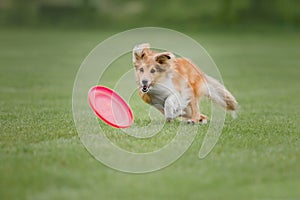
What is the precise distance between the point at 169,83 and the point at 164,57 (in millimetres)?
300

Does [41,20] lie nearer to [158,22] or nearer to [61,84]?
[158,22]

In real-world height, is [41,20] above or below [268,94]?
below

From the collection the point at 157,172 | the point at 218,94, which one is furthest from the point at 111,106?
the point at 157,172

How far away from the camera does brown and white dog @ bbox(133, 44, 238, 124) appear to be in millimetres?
6371

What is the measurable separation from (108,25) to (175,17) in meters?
2.98

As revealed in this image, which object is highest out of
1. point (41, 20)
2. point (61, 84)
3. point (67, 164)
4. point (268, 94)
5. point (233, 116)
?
point (67, 164)

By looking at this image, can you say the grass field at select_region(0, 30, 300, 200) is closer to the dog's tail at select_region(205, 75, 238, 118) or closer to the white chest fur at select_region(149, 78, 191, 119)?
the dog's tail at select_region(205, 75, 238, 118)

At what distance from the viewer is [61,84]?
38.6ft

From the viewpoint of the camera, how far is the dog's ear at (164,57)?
6.36 m

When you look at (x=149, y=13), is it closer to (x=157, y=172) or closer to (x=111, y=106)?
(x=111, y=106)

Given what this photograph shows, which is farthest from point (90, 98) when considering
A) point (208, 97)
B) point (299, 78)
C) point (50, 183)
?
point (299, 78)

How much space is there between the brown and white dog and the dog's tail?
4cm

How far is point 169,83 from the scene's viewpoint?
6.55 meters

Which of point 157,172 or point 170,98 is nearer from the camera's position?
point 157,172
